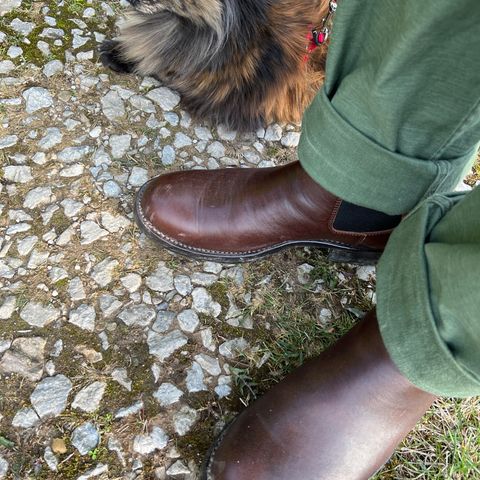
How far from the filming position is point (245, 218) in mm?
1731

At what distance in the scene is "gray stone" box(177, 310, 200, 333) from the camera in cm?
176

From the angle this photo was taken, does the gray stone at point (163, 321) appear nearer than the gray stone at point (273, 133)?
Yes

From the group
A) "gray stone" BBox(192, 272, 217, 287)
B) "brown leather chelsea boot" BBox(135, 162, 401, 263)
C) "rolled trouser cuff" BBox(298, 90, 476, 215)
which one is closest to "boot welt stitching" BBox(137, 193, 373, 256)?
"brown leather chelsea boot" BBox(135, 162, 401, 263)

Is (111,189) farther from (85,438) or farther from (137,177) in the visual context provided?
(85,438)

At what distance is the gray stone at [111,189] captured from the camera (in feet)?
6.43

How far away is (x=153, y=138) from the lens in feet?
6.95

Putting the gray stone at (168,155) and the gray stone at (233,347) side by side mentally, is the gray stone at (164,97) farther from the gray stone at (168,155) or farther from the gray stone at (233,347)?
the gray stone at (233,347)

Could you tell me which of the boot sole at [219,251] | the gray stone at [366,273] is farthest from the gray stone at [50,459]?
the gray stone at [366,273]

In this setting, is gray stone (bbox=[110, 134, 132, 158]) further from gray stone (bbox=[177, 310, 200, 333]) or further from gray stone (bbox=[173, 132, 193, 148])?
gray stone (bbox=[177, 310, 200, 333])

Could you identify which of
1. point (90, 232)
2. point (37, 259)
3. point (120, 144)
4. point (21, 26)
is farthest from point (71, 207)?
point (21, 26)

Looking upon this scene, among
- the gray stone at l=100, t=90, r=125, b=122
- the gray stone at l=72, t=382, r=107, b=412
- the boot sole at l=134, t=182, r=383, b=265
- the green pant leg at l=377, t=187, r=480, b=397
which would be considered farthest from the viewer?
the gray stone at l=100, t=90, r=125, b=122

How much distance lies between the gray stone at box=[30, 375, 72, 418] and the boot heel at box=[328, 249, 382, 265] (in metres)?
0.96

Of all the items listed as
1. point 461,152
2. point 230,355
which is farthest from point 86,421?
point 461,152

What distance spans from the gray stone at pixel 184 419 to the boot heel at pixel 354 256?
0.72 meters
